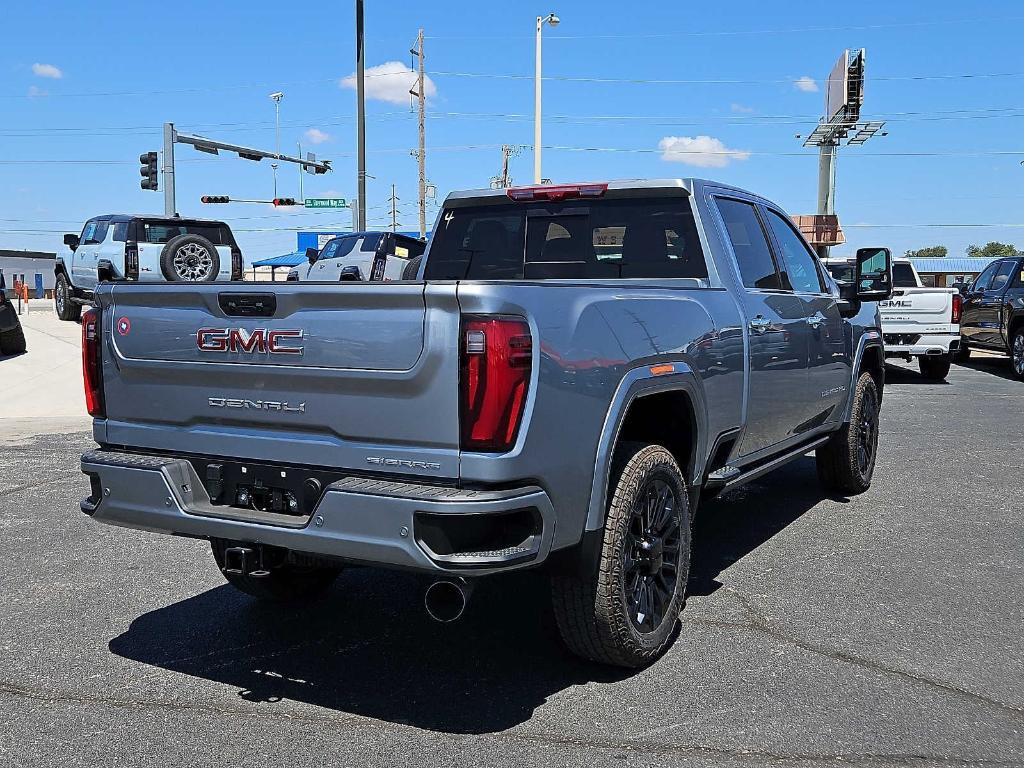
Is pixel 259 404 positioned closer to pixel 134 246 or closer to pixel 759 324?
pixel 759 324

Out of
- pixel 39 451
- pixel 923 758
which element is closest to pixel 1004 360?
pixel 39 451

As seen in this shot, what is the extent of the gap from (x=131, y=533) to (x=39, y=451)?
11.7 ft

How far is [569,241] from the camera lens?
557 centimetres

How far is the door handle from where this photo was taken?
5.16 metres

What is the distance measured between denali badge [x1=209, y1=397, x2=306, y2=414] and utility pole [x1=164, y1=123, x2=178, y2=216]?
26469mm

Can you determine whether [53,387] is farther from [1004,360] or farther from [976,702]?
[1004,360]

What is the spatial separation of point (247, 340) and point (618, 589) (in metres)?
1.65

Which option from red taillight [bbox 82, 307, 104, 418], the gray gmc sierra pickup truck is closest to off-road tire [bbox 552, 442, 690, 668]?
the gray gmc sierra pickup truck

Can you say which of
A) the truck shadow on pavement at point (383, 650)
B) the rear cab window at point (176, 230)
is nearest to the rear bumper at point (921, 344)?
the truck shadow on pavement at point (383, 650)

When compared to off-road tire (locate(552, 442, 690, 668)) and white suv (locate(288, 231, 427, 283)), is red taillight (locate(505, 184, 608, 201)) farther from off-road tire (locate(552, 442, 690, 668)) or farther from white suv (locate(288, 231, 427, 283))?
white suv (locate(288, 231, 427, 283))

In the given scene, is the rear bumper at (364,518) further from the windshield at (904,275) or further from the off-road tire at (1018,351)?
the windshield at (904,275)

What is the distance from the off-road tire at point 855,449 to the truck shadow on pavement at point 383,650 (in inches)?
78.0

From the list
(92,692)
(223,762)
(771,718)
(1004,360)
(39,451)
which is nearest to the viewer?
(223,762)

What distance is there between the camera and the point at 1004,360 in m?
22.0
